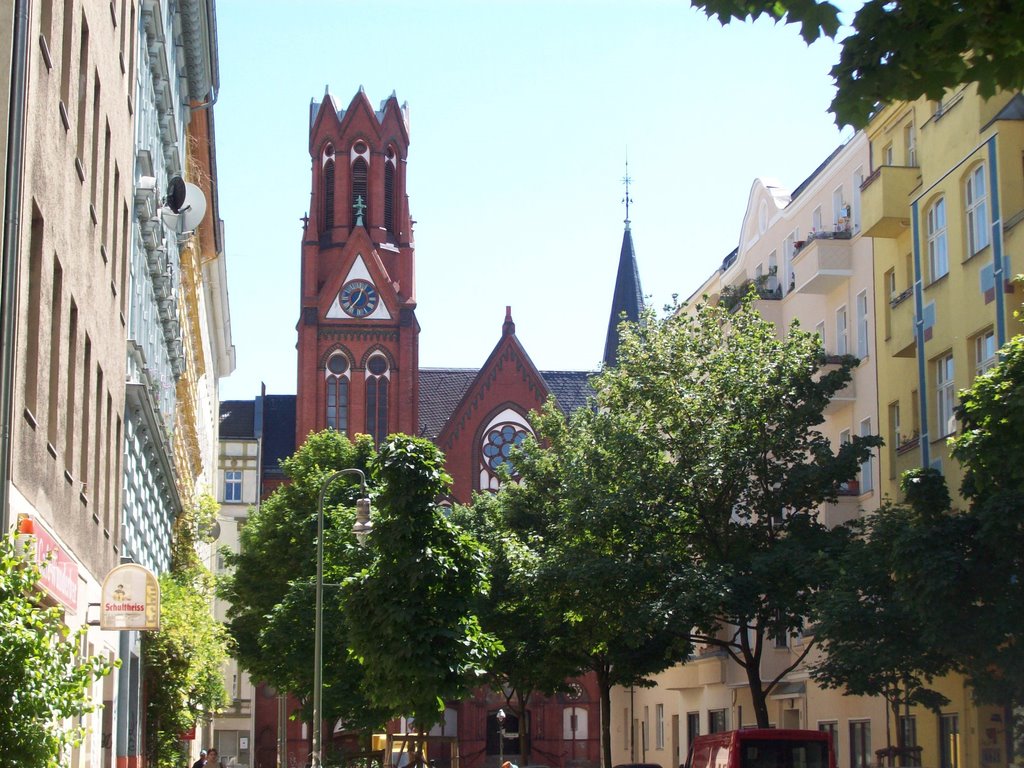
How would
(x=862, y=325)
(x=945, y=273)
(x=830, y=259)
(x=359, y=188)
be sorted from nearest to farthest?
(x=945, y=273) < (x=862, y=325) < (x=830, y=259) < (x=359, y=188)

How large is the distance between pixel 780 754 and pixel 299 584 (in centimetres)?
2389

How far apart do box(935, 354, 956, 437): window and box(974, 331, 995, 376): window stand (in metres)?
1.45

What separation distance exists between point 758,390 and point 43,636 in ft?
78.1

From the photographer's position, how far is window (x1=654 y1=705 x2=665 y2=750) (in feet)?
201

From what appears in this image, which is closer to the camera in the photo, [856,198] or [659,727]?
[856,198]

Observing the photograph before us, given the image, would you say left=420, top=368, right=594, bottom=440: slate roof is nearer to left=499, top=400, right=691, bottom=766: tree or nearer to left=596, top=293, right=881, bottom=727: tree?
left=499, top=400, right=691, bottom=766: tree

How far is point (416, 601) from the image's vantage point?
23500 mm

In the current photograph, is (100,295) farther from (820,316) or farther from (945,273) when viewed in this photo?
(820,316)

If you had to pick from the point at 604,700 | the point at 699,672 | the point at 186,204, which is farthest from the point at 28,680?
the point at 699,672

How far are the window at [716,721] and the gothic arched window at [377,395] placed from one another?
34473 millimetres

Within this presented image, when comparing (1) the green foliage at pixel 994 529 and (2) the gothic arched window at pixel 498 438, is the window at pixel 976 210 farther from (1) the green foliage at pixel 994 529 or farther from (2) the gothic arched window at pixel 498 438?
(2) the gothic arched window at pixel 498 438

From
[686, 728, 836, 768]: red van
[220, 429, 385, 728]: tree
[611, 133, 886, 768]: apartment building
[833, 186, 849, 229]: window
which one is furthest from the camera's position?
[220, 429, 385, 728]: tree

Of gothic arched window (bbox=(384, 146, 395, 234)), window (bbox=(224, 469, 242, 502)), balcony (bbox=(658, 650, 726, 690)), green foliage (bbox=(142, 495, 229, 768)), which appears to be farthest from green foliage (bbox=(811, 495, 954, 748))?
window (bbox=(224, 469, 242, 502))

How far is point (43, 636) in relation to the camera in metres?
11.3
